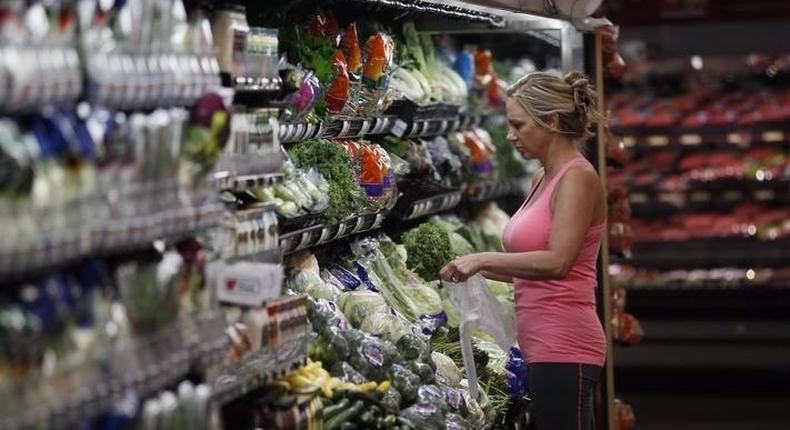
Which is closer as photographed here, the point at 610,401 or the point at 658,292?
the point at 610,401

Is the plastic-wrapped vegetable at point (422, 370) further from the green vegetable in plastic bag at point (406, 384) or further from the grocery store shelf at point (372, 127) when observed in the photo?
the grocery store shelf at point (372, 127)

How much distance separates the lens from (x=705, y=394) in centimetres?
1045

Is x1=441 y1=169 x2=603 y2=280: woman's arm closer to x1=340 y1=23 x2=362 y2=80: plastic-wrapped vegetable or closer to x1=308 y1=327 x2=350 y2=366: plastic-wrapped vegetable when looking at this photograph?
x1=308 y1=327 x2=350 y2=366: plastic-wrapped vegetable

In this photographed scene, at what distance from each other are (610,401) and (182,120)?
3.91 m

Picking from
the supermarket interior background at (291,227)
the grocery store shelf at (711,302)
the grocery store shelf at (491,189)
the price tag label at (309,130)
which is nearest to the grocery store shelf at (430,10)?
the supermarket interior background at (291,227)

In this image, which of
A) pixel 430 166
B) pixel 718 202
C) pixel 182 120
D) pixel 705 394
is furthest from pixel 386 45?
pixel 718 202

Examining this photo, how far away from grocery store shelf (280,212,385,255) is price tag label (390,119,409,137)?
0.53 metres

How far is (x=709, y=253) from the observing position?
11211 mm

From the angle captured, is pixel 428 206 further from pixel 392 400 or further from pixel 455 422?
pixel 392 400

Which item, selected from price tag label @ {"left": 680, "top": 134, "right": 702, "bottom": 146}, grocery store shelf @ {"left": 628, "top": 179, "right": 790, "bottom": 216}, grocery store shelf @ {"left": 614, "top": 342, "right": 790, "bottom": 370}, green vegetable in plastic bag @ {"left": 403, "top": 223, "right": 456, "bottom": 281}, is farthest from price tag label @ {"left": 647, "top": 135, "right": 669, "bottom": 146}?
green vegetable in plastic bag @ {"left": 403, "top": 223, "right": 456, "bottom": 281}

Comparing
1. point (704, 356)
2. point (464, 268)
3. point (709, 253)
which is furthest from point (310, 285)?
point (709, 253)

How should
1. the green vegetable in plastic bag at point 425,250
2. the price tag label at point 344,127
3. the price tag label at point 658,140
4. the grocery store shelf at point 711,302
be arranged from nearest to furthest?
the price tag label at point 344,127 < the green vegetable in plastic bag at point 425,250 < the grocery store shelf at point 711,302 < the price tag label at point 658,140

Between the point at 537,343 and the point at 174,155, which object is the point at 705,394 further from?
the point at 174,155

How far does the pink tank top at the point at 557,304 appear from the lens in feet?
15.2
